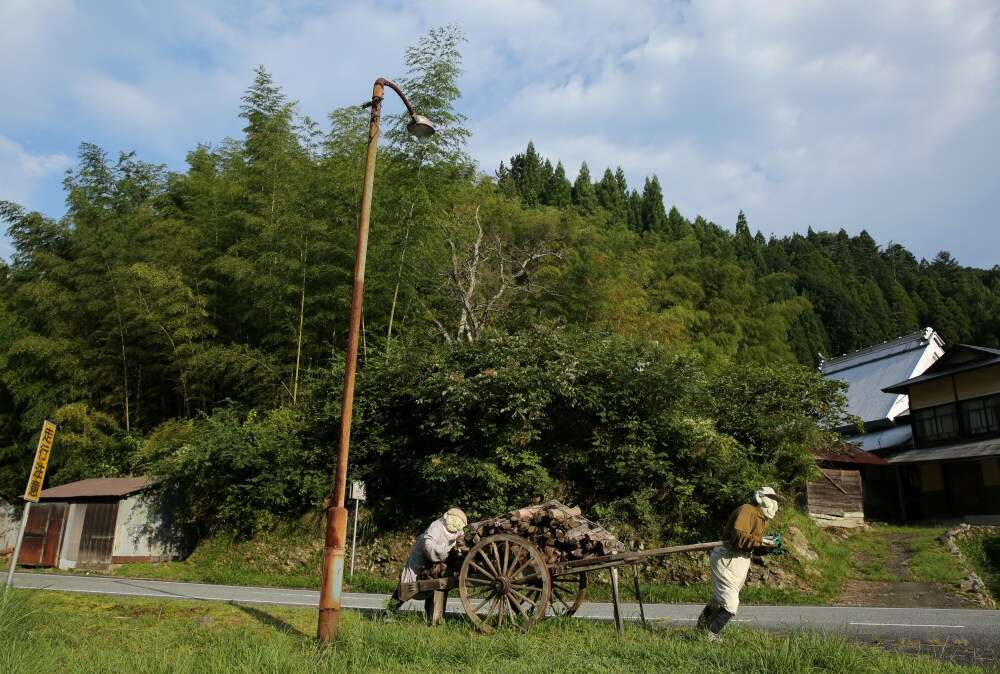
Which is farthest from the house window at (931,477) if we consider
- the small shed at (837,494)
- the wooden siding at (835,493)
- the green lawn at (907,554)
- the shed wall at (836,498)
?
the shed wall at (836,498)

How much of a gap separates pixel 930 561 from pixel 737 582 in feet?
37.5

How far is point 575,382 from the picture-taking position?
14805 mm

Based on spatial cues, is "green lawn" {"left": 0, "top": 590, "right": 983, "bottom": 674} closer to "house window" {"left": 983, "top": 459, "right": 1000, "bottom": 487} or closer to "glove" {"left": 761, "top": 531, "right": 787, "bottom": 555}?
"glove" {"left": 761, "top": 531, "right": 787, "bottom": 555}

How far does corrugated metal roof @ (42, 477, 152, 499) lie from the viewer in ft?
56.0

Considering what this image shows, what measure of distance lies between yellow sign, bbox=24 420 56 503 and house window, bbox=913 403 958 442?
2706 cm

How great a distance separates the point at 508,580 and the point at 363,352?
1183 cm

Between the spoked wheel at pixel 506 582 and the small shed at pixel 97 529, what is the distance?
13255 millimetres

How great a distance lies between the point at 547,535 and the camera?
25.8ft

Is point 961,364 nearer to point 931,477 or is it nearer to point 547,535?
point 931,477

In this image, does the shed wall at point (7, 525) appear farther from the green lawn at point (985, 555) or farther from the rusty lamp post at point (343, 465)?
the green lawn at point (985, 555)

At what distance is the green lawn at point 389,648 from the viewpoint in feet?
17.5

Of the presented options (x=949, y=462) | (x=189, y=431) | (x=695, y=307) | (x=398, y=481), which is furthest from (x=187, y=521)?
(x=949, y=462)

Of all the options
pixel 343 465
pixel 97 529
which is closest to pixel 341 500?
pixel 343 465

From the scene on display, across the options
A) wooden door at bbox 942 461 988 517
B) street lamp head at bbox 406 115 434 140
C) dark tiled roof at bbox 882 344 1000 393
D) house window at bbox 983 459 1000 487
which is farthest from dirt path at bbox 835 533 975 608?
dark tiled roof at bbox 882 344 1000 393
